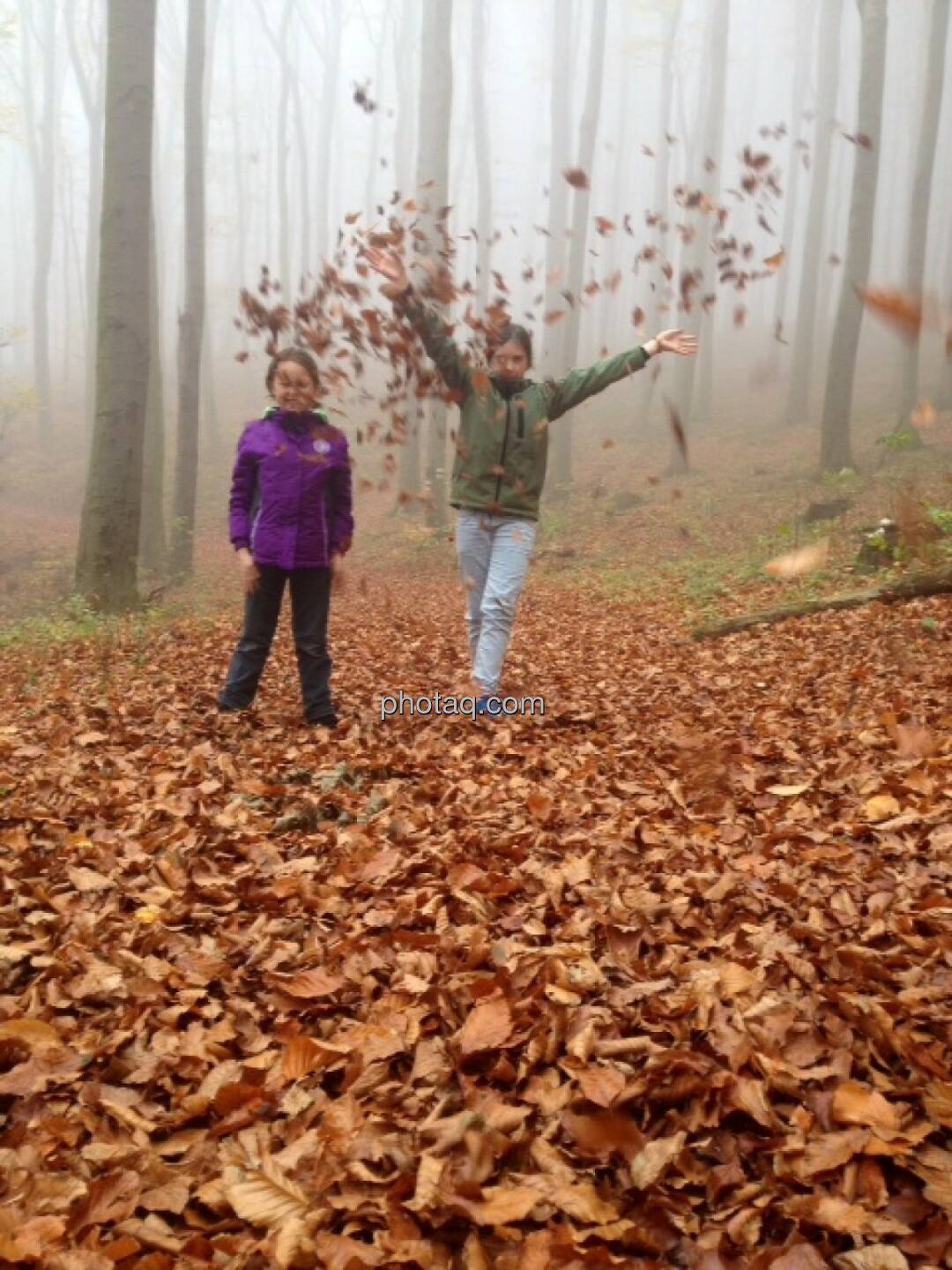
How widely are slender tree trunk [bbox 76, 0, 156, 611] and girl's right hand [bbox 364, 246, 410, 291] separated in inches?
191

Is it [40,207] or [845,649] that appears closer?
[845,649]

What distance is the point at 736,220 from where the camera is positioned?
4512 centimetres

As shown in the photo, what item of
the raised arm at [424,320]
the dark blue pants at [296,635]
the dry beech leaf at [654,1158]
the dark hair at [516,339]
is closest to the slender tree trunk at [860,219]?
the dark hair at [516,339]

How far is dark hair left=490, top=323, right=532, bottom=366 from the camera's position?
16.2 ft

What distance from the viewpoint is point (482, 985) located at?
230 centimetres

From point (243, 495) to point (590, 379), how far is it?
2118 millimetres

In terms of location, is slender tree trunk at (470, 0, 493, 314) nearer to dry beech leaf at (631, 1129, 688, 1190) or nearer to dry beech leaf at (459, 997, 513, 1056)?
dry beech leaf at (459, 997, 513, 1056)

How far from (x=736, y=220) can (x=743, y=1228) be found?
5083 centimetres

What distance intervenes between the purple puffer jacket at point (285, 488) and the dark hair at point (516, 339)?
3.57 feet

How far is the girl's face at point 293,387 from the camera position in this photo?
4.61 meters

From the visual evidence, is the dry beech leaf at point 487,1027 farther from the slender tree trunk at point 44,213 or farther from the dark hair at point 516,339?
the slender tree trunk at point 44,213

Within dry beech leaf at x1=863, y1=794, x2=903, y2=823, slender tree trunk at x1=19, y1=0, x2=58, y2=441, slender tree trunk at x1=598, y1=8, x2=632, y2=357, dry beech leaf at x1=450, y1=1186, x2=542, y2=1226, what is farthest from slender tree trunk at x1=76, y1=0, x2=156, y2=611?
slender tree trunk at x1=598, y1=8, x2=632, y2=357

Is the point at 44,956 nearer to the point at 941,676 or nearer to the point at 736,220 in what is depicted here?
the point at 941,676

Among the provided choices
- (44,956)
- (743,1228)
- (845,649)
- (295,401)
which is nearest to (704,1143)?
(743,1228)
